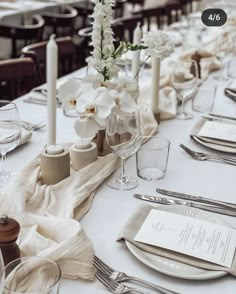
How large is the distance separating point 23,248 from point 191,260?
11.5 inches

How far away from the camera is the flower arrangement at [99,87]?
3.54 feet

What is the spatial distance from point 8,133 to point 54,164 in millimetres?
145

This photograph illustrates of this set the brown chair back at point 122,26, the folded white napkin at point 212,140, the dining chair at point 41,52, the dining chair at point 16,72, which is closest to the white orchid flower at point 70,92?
the folded white napkin at point 212,140

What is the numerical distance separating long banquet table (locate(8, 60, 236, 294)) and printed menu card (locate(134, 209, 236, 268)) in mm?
42

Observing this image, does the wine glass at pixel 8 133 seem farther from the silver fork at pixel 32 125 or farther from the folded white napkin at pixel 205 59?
the folded white napkin at pixel 205 59

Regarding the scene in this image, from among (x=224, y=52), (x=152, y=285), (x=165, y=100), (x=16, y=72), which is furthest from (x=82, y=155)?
(x=224, y=52)

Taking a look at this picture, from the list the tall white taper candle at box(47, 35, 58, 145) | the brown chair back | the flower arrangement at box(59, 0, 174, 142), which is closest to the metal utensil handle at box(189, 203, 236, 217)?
the flower arrangement at box(59, 0, 174, 142)

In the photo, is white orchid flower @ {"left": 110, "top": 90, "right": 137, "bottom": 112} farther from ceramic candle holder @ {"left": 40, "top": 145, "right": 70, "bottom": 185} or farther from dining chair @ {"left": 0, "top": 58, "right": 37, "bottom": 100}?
dining chair @ {"left": 0, "top": 58, "right": 37, "bottom": 100}

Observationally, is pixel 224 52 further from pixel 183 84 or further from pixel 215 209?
pixel 215 209

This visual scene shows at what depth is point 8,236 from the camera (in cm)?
79

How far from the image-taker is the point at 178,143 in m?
1.43

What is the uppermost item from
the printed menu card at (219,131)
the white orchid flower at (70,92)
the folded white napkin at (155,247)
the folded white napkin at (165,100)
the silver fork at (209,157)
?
the white orchid flower at (70,92)

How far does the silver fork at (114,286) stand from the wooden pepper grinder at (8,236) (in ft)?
0.49

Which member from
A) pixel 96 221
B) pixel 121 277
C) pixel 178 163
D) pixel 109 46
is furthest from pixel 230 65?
pixel 121 277
